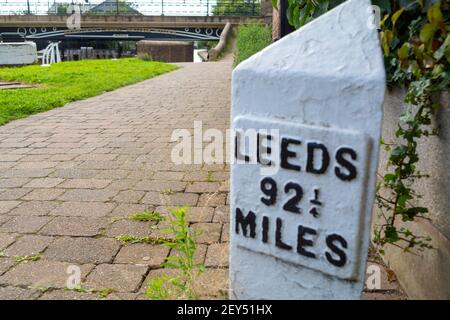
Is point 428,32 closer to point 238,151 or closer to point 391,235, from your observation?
point 238,151

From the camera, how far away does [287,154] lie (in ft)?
4.44

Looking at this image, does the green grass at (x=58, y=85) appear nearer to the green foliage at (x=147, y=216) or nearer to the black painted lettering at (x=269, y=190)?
the green foliage at (x=147, y=216)

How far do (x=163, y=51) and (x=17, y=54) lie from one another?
6.14 meters

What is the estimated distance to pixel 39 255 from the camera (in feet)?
7.71

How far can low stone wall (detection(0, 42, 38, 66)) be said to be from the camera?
1512 centimetres

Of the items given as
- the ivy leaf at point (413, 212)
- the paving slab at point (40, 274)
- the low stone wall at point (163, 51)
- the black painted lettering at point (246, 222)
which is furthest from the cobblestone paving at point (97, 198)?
the low stone wall at point (163, 51)

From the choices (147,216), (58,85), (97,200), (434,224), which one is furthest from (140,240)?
(58,85)

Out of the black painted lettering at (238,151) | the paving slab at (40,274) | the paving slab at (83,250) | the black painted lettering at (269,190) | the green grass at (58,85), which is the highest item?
the black painted lettering at (238,151)

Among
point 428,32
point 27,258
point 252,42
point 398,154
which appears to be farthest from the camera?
point 252,42

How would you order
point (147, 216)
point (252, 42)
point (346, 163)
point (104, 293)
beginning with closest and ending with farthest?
point (346, 163), point (104, 293), point (147, 216), point (252, 42)

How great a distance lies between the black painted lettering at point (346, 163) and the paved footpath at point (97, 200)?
0.82 meters

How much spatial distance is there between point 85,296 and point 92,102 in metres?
6.13

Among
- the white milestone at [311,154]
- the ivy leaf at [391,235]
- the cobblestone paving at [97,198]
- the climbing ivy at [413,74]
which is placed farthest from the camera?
the cobblestone paving at [97,198]

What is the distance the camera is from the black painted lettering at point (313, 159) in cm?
128
